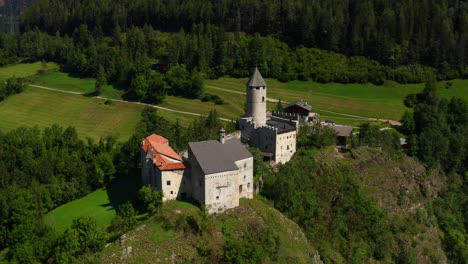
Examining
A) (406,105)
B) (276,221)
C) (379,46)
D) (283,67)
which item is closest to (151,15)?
(283,67)

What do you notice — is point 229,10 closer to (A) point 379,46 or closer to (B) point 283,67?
(B) point 283,67

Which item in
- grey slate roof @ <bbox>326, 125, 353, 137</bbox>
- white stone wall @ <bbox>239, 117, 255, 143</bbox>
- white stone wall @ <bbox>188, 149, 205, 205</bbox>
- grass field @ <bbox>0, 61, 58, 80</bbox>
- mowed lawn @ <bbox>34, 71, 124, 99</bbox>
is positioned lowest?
white stone wall @ <bbox>188, 149, 205, 205</bbox>

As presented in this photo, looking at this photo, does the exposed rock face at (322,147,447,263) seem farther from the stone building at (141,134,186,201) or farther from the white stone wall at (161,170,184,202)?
the white stone wall at (161,170,184,202)

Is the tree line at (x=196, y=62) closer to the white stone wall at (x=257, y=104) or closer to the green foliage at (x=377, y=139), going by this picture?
the green foliage at (x=377, y=139)

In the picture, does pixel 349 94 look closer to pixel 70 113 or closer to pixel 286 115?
pixel 286 115

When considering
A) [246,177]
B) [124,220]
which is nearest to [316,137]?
[246,177]

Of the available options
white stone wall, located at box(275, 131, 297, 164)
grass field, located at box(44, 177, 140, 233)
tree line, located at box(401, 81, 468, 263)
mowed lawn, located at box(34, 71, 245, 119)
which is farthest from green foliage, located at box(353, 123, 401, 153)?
grass field, located at box(44, 177, 140, 233)
